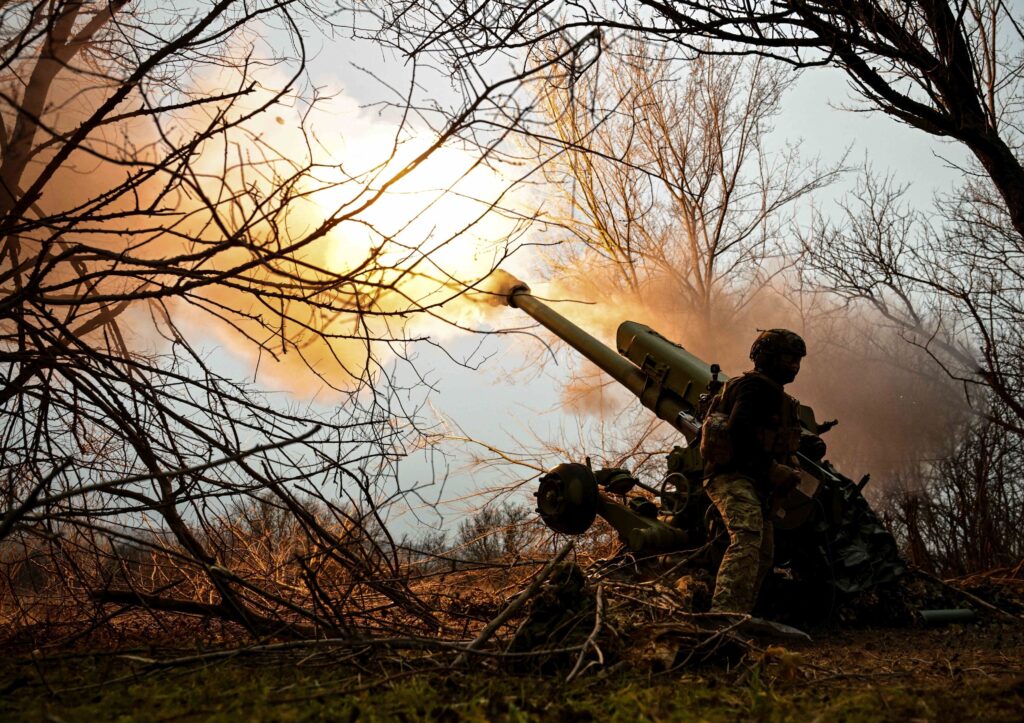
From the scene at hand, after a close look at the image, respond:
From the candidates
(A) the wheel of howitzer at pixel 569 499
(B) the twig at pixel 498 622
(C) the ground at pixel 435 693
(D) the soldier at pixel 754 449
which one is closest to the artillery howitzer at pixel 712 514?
(A) the wheel of howitzer at pixel 569 499

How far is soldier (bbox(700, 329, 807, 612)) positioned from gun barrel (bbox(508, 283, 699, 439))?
1.19 m

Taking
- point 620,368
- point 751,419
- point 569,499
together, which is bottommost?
point 569,499

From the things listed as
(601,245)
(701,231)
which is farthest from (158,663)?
(701,231)

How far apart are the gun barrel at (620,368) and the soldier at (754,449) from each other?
1.19 metres

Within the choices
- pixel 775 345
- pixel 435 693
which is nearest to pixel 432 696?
pixel 435 693

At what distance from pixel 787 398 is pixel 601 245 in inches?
399

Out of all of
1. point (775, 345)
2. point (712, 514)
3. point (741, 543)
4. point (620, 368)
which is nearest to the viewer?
point (741, 543)

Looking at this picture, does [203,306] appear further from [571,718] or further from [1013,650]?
[1013,650]

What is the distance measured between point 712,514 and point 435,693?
3.67 m

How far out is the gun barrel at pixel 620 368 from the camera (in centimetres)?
693

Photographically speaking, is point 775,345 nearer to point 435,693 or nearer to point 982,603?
point 982,603

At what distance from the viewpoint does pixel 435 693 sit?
2.46 meters

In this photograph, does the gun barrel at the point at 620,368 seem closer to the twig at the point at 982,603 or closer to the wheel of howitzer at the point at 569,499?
the wheel of howitzer at the point at 569,499

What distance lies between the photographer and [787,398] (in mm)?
5402
